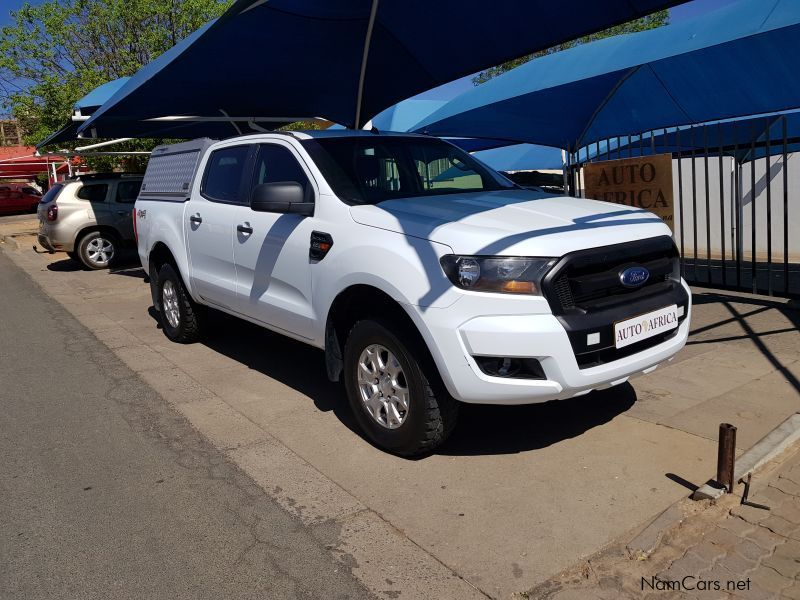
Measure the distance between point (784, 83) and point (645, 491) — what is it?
561 cm

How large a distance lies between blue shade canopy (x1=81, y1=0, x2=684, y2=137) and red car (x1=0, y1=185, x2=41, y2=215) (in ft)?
90.9

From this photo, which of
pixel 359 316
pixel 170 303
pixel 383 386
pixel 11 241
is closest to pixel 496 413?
pixel 383 386

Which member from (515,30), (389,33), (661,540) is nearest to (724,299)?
(515,30)

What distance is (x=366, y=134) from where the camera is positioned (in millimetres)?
5164

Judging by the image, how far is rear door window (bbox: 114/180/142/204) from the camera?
1320 cm

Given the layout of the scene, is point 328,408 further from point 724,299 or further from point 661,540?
point 724,299

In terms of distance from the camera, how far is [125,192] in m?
13.3

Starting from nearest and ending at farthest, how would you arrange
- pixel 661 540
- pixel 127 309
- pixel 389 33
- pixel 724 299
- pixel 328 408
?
1. pixel 661 540
2. pixel 328 408
3. pixel 389 33
4. pixel 724 299
5. pixel 127 309

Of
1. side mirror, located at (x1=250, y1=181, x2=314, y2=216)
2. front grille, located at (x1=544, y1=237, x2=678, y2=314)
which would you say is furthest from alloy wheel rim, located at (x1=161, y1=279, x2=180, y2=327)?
front grille, located at (x1=544, y1=237, x2=678, y2=314)

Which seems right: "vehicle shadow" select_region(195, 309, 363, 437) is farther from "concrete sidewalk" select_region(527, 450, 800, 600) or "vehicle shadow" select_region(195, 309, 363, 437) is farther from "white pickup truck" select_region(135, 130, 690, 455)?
"concrete sidewalk" select_region(527, 450, 800, 600)


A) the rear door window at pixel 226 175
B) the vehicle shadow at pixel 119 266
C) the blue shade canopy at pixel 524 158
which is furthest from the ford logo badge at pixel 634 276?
the vehicle shadow at pixel 119 266

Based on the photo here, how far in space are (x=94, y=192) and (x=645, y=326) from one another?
11862 mm

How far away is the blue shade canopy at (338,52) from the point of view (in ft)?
19.5

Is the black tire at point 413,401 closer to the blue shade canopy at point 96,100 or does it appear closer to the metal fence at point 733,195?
the metal fence at point 733,195
